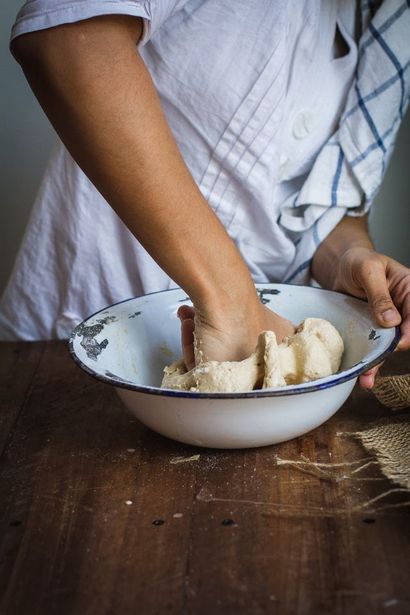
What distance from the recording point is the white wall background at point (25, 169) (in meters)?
1.34

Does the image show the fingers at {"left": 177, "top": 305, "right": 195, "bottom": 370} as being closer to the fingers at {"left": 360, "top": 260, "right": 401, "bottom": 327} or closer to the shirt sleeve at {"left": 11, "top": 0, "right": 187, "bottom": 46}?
the fingers at {"left": 360, "top": 260, "right": 401, "bottom": 327}

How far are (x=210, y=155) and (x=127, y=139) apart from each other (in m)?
0.34

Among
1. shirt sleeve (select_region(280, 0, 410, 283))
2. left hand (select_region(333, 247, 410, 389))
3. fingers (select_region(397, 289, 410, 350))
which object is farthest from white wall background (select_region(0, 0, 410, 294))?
fingers (select_region(397, 289, 410, 350))

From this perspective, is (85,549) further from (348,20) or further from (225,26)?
(348,20)

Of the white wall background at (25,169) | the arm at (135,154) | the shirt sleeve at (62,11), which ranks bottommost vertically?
the white wall background at (25,169)

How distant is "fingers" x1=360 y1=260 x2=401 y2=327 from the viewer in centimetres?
77

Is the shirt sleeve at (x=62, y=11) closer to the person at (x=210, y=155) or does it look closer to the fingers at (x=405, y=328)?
the person at (x=210, y=155)

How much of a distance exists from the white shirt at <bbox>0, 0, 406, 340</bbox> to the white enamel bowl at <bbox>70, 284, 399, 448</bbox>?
0.17 m

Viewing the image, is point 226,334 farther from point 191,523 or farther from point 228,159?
point 228,159

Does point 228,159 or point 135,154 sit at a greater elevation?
point 135,154

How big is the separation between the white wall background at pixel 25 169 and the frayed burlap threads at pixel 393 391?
69 centimetres

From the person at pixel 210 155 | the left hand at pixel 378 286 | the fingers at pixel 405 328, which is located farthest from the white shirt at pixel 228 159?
the fingers at pixel 405 328

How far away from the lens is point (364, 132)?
1014 millimetres

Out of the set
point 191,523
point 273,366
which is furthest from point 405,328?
point 191,523
